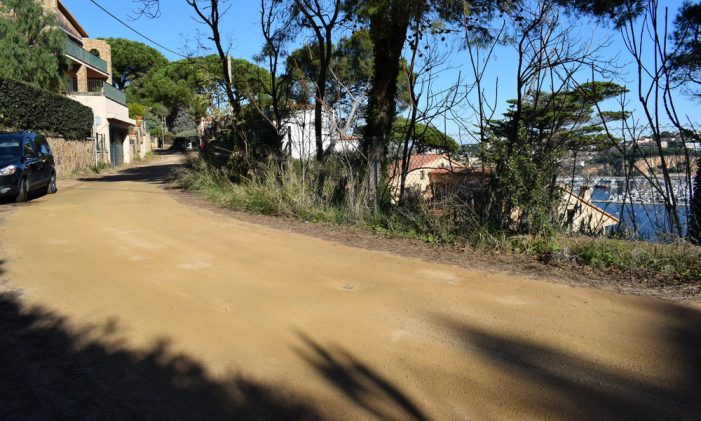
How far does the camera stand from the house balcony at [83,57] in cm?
3095

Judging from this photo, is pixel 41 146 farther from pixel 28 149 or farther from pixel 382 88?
pixel 382 88

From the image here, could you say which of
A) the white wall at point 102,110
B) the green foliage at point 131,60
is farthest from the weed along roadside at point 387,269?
the green foliage at point 131,60

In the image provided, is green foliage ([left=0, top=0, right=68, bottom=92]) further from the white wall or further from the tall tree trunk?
the tall tree trunk

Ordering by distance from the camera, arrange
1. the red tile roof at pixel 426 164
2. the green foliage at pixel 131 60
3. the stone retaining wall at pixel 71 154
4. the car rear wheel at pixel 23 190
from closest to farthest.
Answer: the red tile roof at pixel 426 164
the car rear wheel at pixel 23 190
the stone retaining wall at pixel 71 154
the green foliage at pixel 131 60

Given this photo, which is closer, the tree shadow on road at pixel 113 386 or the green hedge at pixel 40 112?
the tree shadow on road at pixel 113 386

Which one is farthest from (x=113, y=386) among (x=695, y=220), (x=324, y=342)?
(x=695, y=220)

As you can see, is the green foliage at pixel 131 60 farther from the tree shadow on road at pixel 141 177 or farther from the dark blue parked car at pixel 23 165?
the dark blue parked car at pixel 23 165

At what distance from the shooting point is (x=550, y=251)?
22.6ft

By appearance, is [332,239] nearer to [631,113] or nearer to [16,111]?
[631,113]

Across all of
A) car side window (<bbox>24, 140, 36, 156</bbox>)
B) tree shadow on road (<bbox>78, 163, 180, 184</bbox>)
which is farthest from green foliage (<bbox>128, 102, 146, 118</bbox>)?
car side window (<bbox>24, 140, 36, 156</bbox>)

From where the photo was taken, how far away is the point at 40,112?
21438 millimetres

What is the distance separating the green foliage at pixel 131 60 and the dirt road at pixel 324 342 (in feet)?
189

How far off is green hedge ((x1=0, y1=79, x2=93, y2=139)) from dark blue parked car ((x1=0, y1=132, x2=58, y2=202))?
223 inches

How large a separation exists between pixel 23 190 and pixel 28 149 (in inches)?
52.0
